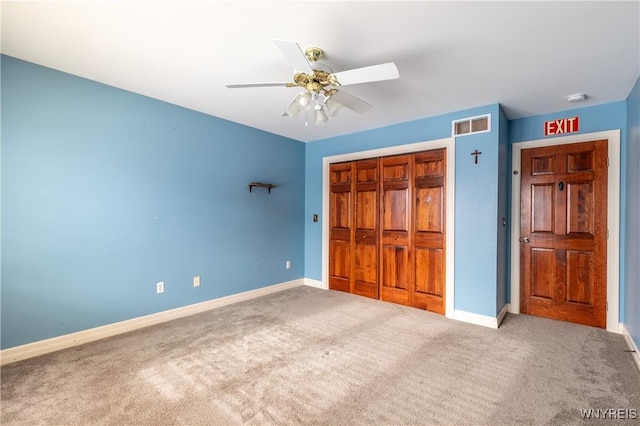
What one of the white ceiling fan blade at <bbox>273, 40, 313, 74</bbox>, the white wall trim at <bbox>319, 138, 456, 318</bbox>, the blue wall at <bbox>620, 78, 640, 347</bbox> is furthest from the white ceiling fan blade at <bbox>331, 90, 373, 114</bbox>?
the blue wall at <bbox>620, 78, 640, 347</bbox>

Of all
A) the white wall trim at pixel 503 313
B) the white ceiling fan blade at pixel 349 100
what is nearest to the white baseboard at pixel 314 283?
the white wall trim at pixel 503 313

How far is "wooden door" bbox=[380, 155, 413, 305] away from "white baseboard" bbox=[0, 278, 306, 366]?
1988mm

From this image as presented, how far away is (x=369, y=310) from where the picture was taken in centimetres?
383

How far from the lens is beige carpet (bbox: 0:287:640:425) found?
184 cm

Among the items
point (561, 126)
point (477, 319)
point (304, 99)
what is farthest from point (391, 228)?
point (304, 99)

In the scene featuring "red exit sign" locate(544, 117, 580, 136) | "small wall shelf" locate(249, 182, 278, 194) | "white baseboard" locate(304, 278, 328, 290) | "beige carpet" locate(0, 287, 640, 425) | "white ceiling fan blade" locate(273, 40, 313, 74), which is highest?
"red exit sign" locate(544, 117, 580, 136)

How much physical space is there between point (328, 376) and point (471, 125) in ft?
10.2

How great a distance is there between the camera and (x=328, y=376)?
2.27 meters

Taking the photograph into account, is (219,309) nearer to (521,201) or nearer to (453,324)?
(453,324)

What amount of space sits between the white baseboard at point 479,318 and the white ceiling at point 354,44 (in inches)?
95.2

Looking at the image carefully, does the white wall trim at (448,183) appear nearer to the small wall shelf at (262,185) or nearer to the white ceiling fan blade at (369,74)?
the small wall shelf at (262,185)

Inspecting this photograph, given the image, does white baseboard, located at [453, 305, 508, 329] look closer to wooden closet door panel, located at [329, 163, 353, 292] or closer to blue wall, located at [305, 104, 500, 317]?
blue wall, located at [305, 104, 500, 317]

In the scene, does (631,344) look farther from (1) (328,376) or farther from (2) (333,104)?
(2) (333,104)

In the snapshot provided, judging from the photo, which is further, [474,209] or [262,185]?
[262,185]
